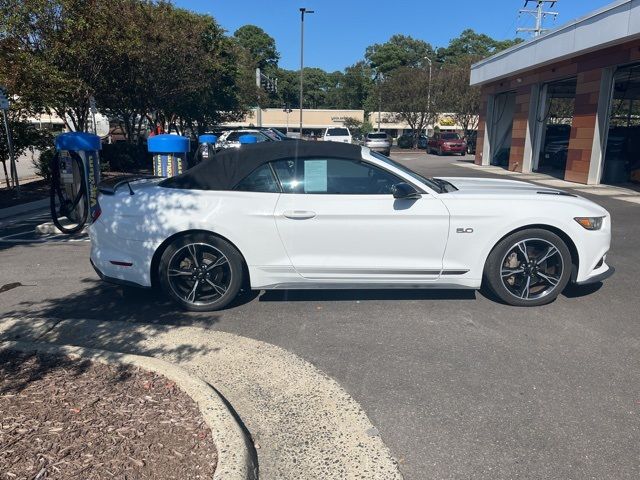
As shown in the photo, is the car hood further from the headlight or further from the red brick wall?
the red brick wall

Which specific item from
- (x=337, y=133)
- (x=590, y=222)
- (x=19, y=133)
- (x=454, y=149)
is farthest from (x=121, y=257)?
(x=454, y=149)

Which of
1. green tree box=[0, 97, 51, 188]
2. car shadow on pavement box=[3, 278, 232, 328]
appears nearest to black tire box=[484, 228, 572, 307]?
car shadow on pavement box=[3, 278, 232, 328]

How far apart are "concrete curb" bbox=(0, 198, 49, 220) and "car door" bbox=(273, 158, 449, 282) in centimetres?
845

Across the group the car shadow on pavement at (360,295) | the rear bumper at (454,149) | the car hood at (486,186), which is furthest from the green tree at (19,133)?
the rear bumper at (454,149)

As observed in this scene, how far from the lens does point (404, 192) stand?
4.58m

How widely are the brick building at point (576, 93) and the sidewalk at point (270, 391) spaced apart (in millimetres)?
14015

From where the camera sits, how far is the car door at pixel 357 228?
4633 mm

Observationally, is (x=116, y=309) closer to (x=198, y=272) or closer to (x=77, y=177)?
(x=198, y=272)

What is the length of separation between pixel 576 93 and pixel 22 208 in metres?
16.8

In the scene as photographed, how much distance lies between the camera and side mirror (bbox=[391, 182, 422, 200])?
4.57 meters

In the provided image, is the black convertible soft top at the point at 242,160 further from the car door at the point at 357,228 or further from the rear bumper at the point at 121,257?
the rear bumper at the point at 121,257

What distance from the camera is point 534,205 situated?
15.6 feet

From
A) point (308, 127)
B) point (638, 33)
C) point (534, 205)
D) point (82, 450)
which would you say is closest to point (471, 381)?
point (534, 205)

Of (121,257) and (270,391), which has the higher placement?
(121,257)
